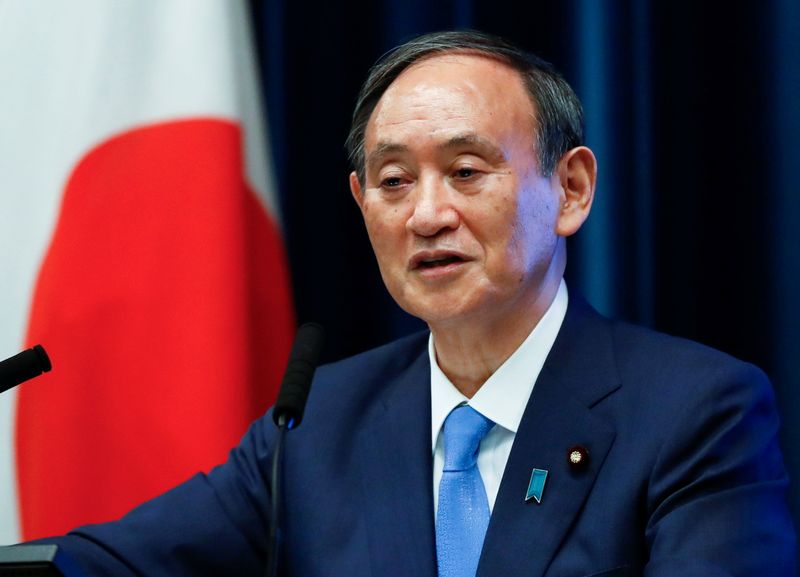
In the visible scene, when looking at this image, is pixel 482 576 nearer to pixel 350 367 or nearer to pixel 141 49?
pixel 350 367

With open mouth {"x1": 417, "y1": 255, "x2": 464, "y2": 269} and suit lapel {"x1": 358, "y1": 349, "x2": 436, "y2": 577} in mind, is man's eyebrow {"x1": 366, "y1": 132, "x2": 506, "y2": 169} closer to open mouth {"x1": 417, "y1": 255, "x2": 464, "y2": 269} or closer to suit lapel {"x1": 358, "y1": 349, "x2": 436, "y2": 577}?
open mouth {"x1": 417, "y1": 255, "x2": 464, "y2": 269}

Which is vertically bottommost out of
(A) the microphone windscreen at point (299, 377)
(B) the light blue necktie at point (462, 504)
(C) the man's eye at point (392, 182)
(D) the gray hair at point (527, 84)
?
(B) the light blue necktie at point (462, 504)

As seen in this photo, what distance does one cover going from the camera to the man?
165cm

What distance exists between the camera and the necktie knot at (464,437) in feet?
6.08

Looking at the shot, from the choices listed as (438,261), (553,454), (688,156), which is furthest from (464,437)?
(688,156)

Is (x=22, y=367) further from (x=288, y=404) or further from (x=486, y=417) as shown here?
(x=486, y=417)

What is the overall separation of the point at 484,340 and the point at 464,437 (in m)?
0.19

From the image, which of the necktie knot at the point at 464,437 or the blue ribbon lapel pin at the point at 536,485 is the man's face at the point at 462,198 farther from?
the blue ribbon lapel pin at the point at 536,485

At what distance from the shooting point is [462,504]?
1819mm

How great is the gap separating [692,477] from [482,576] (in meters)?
0.36

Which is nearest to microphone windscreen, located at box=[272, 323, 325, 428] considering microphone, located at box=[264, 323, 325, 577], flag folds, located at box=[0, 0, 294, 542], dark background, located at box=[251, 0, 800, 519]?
microphone, located at box=[264, 323, 325, 577]

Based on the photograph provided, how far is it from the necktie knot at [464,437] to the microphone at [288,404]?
0.48 metres

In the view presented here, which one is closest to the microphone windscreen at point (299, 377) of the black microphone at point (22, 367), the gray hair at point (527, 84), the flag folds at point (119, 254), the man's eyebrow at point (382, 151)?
the black microphone at point (22, 367)

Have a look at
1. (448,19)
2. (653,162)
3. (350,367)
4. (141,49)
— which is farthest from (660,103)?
(141,49)
